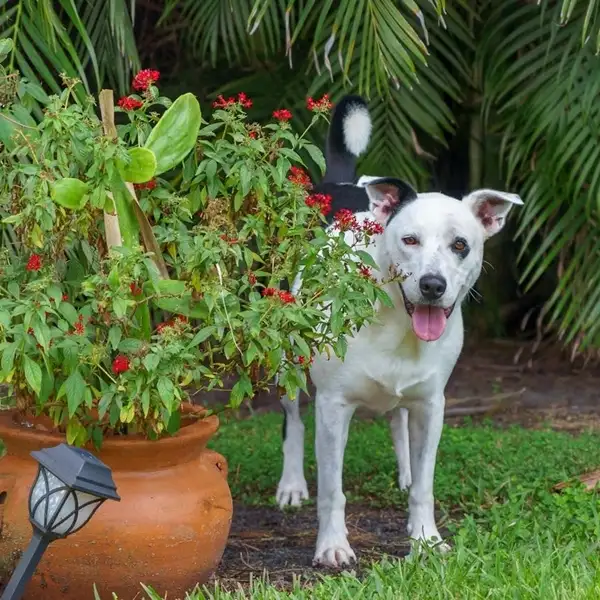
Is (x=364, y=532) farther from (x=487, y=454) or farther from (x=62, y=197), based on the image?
(x=62, y=197)

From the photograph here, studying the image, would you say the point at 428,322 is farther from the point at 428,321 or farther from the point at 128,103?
the point at 128,103

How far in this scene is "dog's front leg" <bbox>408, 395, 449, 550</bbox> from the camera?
4090mm

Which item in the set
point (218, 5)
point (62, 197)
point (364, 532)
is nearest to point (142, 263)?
point (62, 197)

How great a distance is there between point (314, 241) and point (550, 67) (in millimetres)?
3044

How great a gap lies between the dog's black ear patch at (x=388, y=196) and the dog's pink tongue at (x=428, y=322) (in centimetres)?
36

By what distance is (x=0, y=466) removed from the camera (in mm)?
3406

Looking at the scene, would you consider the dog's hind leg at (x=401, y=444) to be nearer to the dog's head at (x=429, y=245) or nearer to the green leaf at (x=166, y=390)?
the dog's head at (x=429, y=245)

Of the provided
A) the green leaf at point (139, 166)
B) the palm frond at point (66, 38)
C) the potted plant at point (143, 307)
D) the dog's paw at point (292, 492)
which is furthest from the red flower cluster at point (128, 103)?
the dog's paw at point (292, 492)

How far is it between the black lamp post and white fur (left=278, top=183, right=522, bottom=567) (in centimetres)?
145

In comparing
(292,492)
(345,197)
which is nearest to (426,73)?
(345,197)

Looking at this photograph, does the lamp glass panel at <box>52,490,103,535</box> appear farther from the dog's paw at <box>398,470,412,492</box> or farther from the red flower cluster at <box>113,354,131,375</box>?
the dog's paw at <box>398,470,412,492</box>

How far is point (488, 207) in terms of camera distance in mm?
4074

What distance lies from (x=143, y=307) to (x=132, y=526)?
592mm

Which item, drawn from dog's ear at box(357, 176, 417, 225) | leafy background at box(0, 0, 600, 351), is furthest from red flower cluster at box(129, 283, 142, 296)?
leafy background at box(0, 0, 600, 351)
